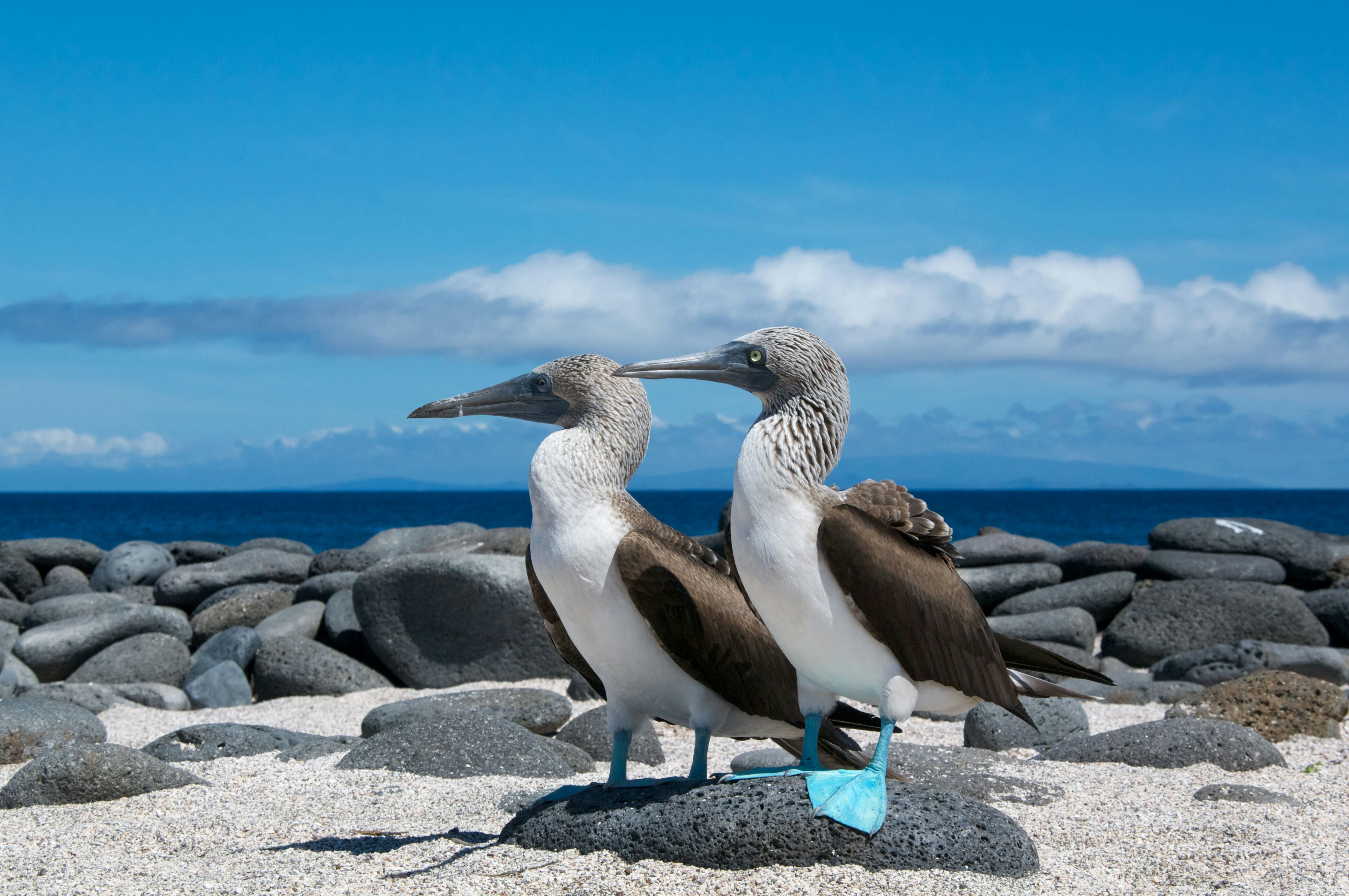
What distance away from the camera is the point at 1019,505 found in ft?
334

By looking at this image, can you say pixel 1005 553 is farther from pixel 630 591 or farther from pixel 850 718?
pixel 630 591

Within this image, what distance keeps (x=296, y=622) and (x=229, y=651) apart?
100 cm

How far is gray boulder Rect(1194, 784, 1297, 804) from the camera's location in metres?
6.37

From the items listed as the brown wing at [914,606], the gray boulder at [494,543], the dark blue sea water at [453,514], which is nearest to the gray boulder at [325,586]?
the gray boulder at [494,543]

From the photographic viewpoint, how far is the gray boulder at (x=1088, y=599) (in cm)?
1439

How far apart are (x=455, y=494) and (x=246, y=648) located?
174000 mm

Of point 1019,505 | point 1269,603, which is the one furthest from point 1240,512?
point 1269,603

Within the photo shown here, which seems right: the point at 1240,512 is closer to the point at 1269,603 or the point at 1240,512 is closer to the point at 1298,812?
the point at 1269,603

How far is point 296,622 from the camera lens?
1345 cm

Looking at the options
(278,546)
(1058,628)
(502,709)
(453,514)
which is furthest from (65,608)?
(453,514)

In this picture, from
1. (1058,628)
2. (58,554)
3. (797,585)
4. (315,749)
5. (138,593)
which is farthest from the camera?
(58,554)

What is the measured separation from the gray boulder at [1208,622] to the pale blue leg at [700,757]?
971 cm

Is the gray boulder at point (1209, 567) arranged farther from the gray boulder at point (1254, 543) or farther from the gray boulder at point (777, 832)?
the gray boulder at point (777, 832)

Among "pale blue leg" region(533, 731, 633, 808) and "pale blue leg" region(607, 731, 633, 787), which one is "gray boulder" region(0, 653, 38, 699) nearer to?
"pale blue leg" region(533, 731, 633, 808)
